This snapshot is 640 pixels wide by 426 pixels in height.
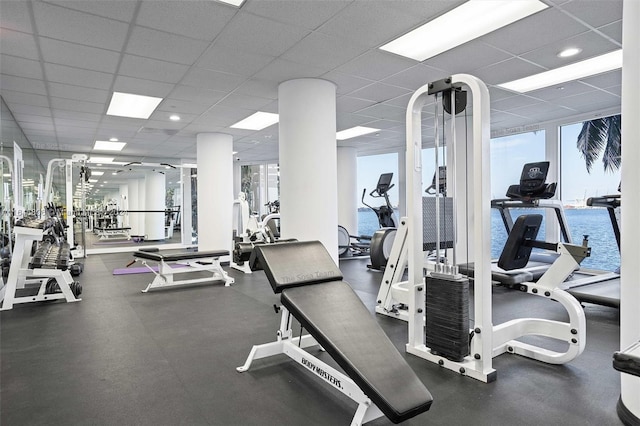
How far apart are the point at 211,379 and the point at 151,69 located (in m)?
3.39

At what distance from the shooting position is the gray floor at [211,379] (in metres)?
1.92

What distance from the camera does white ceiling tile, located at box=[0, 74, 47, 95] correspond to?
434cm

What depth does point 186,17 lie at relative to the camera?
3076 millimetres

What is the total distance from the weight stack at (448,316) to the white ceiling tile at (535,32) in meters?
2.36

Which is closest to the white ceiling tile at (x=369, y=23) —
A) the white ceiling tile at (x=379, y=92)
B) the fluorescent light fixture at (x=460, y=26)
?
the fluorescent light fixture at (x=460, y=26)

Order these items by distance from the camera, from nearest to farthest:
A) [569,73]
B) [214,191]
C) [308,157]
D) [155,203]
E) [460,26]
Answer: [460,26] → [569,73] → [308,157] → [214,191] → [155,203]

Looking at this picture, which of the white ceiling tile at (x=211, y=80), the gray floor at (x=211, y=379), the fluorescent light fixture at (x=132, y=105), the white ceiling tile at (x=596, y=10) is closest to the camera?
the gray floor at (x=211, y=379)

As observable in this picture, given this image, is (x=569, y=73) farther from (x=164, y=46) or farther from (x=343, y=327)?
(x=164, y=46)

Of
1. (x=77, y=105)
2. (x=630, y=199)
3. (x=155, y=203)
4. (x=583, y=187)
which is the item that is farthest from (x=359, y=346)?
(x=155, y=203)

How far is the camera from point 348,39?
11.6ft

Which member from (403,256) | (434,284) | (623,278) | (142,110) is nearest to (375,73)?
(403,256)

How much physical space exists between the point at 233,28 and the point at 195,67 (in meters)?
1.04

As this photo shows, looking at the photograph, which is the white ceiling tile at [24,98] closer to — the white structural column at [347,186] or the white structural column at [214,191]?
the white structural column at [214,191]

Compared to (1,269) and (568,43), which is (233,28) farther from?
(1,269)
